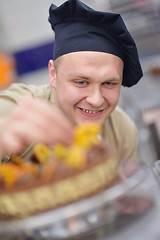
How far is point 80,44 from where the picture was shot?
124cm

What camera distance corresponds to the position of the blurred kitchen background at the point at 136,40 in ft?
7.75

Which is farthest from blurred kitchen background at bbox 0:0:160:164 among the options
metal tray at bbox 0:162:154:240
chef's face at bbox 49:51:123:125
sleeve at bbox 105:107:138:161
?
metal tray at bbox 0:162:154:240

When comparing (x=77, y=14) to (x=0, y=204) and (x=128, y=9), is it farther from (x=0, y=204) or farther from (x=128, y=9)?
(x=128, y=9)

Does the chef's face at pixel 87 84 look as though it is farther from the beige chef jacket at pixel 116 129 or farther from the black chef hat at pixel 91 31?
the beige chef jacket at pixel 116 129

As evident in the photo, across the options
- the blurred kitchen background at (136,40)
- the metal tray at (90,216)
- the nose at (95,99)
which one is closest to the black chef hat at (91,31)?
the nose at (95,99)

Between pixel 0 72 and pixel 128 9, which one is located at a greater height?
pixel 0 72

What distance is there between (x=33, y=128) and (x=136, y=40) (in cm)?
274

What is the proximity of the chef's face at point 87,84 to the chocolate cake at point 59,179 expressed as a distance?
1.60ft

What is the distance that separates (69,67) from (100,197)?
0.71 metres

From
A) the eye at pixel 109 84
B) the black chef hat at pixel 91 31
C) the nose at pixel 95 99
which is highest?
the black chef hat at pixel 91 31

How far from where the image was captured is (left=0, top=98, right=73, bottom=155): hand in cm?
68

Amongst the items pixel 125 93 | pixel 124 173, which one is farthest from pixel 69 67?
pixel 125 93

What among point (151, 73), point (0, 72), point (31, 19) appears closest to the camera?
point (151, 73)

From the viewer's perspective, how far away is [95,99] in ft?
3.84
